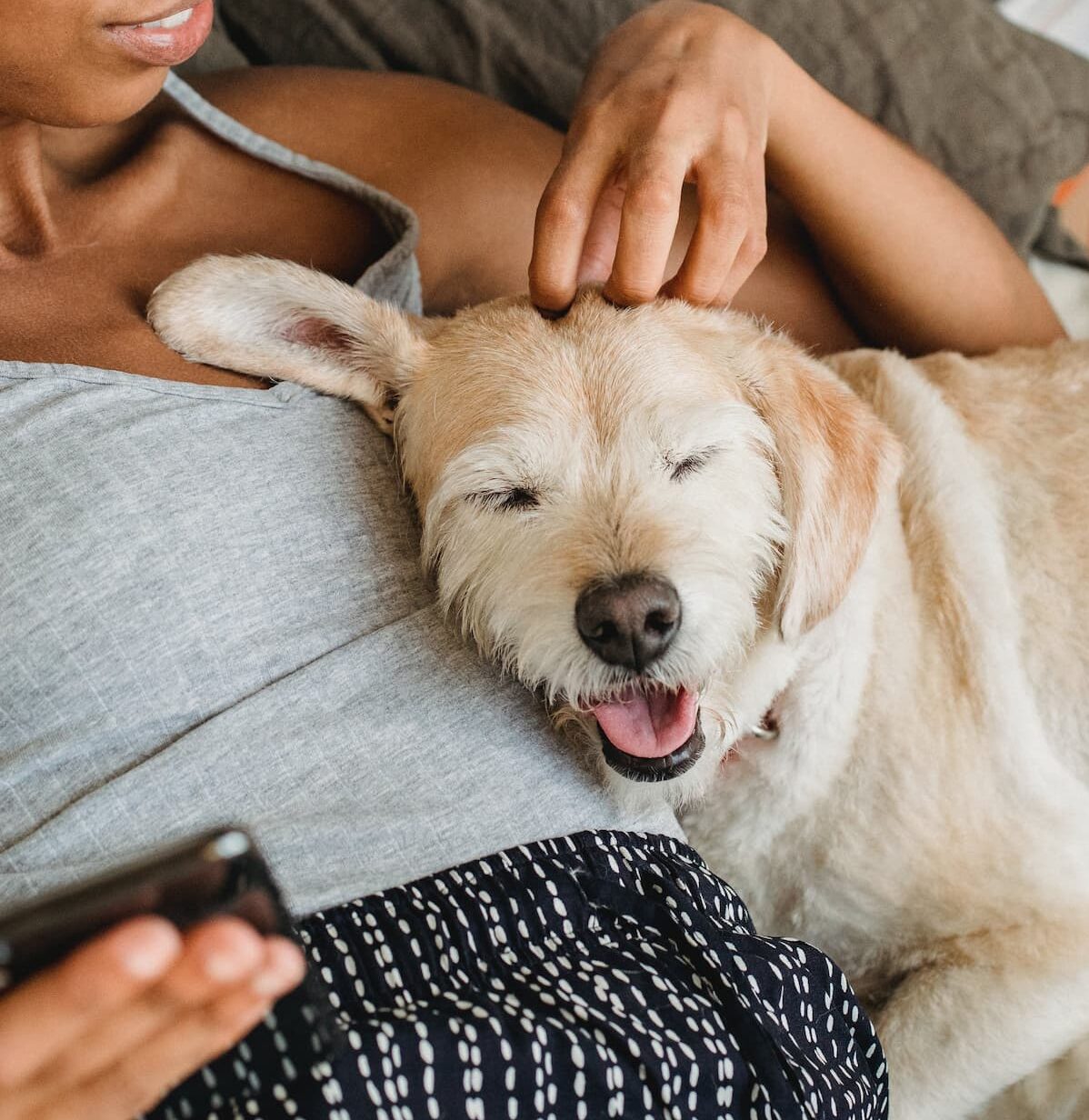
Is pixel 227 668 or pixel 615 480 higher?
pixel 615 480

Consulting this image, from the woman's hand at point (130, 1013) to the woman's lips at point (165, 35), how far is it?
1002 millimetres

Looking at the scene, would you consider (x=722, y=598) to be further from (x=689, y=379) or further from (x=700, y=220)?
(x=700, y=220)

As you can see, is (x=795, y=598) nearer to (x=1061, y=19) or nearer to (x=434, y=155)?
(x=434, y=155)

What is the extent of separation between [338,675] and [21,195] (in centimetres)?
82

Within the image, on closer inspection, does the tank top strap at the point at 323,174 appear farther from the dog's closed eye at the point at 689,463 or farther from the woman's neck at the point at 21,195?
the dog's closed eye at the point at 689,463

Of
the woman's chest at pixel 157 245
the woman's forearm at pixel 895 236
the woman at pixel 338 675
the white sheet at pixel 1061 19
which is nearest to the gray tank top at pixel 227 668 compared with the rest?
the woman at pixel 338 675

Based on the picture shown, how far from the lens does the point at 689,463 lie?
1093 mm

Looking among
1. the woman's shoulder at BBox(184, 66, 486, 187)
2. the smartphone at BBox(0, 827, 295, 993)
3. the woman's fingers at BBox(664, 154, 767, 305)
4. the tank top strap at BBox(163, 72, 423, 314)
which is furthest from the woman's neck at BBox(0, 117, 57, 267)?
the smartphone at BBox(0, 827, 295, 993)

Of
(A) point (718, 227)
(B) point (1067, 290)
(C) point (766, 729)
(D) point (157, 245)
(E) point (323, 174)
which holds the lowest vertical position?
(C) point (766, 729)

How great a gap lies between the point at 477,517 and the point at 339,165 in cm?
76

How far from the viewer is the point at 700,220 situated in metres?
1.16

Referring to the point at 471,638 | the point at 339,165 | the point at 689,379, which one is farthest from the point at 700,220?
the point at 339,165

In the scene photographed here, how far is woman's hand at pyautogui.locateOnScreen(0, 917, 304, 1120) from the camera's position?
0.51 meters

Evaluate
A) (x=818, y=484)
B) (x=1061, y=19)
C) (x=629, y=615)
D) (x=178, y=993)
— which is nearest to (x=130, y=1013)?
(x=178, y=993)
